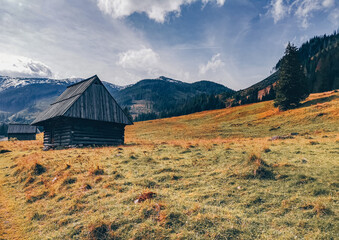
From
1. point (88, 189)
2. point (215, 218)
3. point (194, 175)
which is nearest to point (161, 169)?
point (194, 175)

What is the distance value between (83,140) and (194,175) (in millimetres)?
16624

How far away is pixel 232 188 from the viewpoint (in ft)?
22.1

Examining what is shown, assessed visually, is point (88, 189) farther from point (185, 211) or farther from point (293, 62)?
point (293, 62)

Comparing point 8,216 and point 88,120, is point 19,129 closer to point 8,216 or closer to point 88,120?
point 88,120

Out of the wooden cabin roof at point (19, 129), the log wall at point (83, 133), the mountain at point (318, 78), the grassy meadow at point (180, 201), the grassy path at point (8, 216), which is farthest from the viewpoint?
the mountain at point (318, 78)

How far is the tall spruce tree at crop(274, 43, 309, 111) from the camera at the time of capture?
4194cm

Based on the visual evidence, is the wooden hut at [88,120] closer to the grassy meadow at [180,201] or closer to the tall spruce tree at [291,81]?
the grassy meadow at [180,201]

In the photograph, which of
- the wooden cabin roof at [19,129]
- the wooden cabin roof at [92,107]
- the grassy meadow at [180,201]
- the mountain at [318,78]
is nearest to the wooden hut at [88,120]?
the wooden cabin roof at [92,107]

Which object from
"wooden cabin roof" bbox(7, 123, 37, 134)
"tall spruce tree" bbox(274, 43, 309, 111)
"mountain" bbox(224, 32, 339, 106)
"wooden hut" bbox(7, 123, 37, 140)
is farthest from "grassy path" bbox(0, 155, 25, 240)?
"mountain" bbox(224, 32, 339, 106)

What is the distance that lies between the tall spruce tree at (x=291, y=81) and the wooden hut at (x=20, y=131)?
253 ft

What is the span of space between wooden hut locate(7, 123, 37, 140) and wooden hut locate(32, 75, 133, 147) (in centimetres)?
5019

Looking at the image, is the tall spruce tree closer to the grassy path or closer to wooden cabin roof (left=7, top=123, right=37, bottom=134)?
the grassy path

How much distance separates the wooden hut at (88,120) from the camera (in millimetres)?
20416

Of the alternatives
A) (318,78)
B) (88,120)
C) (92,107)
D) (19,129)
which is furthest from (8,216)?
(318,78)
